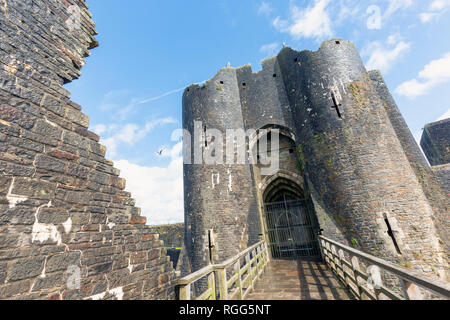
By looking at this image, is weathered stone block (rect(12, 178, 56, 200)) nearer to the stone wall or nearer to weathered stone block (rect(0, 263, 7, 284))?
weathered stone block (rect(0, 263, 7, 284))

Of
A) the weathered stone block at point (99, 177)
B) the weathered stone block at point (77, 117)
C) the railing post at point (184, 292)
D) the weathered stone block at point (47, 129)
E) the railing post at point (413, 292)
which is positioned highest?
the weathered stone block at point (77, 117)

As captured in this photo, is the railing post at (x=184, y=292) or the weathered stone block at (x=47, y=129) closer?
the railing post at (x=184, y=292)

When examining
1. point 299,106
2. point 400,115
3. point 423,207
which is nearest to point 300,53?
point 299,106

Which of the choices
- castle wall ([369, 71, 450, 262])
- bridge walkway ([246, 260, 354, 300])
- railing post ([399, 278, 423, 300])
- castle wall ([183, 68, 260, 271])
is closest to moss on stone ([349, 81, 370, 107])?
castle wall ([369, 71, 450, 262])

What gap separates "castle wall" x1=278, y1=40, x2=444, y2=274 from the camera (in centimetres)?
659

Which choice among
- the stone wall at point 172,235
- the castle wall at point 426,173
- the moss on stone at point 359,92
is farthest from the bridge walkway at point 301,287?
the stone wall at point 172,235

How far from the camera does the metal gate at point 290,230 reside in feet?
32.9

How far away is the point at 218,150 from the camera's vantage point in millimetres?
11031

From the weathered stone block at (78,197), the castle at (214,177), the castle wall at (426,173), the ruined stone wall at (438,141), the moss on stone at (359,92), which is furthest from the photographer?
the ruined stone wall at (438,141)

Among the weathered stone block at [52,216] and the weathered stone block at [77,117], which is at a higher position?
the weathered stone block at [77,117]

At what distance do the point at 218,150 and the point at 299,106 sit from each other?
15.9 ft

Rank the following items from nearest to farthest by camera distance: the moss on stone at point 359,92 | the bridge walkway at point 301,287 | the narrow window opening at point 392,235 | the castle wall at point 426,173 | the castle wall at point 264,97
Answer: the bridge walkway at point 301,287, the narrow window opening at point 392,235, the castle wall at point 426,173, the moss on stone at point 359,92, the castle wall at point 264,97

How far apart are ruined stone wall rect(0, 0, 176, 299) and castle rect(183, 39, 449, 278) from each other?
22.0 ft

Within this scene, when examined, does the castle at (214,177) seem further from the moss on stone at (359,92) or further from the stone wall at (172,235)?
the stone wall at (172,235)
